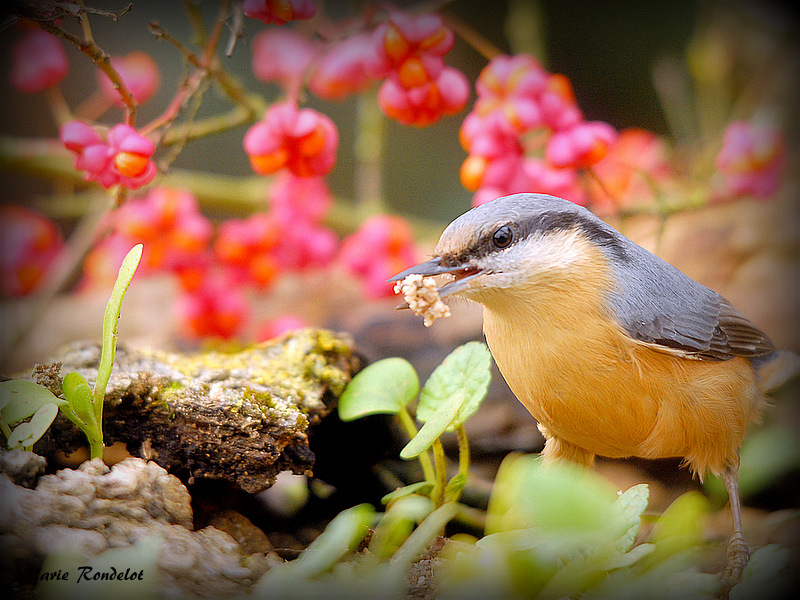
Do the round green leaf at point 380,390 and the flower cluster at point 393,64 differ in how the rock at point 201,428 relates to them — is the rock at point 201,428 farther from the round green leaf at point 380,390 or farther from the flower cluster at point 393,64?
the flower cluster at point 393,64

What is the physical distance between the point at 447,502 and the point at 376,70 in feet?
2.32

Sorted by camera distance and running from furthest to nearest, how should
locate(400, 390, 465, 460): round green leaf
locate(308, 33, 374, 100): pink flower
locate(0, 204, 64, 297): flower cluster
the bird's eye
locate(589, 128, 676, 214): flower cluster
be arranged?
locate(589, 128, 676, 214): flower cluster < locate(0, 204, 64, 297): flower cluster < locate(308, 33, 374, 100): pink flower < the bird's eye < locate(400, 390, 465, 460): round green leaf

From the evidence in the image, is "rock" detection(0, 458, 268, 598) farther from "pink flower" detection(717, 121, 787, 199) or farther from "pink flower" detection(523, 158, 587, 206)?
"pink flower" detection(717, 121, 787, 199)

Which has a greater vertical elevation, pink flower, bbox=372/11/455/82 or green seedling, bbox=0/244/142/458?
pink flower, bbox=372/11/455/82

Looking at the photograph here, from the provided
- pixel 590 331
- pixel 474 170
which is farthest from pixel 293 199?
pixel 590 331

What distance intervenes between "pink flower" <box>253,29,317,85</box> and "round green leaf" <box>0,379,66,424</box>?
61cm

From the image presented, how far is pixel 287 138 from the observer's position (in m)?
0.97

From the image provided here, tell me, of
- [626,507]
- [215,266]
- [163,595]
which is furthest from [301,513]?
[215,266]

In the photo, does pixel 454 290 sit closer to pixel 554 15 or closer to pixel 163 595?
pixel 163 595

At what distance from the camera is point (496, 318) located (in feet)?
3.18

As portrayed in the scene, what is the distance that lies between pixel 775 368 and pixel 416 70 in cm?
92

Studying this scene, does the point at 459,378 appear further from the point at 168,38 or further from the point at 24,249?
the point at 24,249

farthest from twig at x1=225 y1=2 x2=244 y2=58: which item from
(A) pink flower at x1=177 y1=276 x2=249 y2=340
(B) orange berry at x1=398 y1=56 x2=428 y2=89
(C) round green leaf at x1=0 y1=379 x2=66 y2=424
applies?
(A) pink flower at x1=177 y1=276 x2=249 y2=340

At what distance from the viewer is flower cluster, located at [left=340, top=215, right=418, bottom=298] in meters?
1.36
